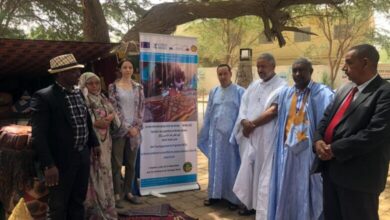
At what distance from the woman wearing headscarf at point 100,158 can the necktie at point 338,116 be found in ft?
7.61

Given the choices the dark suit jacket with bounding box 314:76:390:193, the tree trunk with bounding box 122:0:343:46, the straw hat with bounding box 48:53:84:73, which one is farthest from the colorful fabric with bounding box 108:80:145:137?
the tree trunk with bounding box 122:0:343:46

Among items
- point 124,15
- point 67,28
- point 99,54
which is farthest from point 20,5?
point 99,54

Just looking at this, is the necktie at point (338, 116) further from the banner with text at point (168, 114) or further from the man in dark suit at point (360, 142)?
the banner with text at point (168, 114)

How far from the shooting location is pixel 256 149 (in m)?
4.49

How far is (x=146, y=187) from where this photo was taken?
5.60 m

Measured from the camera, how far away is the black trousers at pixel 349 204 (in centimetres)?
276

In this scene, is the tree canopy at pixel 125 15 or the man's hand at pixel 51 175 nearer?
the man's hand at pixel 51 175

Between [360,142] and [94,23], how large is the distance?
19.6 feet

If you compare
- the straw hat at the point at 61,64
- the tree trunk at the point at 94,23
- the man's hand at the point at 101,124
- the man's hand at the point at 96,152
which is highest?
the tree trunk at the point at 94,23

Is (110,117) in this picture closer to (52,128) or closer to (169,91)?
(52,128)

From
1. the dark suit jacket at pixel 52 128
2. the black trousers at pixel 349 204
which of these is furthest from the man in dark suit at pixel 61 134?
the black trousers at pixel 349 204

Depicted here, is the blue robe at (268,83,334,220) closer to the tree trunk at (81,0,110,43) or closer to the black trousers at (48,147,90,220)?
the black trousers at (48,147,90,220)

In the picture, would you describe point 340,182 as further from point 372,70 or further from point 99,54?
point 99,54

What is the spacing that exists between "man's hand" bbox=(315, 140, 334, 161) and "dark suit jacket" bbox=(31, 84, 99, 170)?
2001mm
